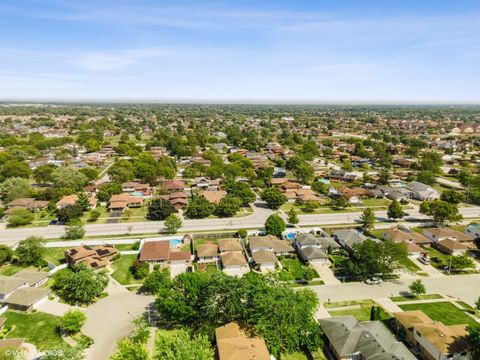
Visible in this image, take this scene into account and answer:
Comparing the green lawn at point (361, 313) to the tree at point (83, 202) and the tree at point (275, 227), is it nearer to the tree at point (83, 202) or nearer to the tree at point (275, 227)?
the tree at point (275, 227)

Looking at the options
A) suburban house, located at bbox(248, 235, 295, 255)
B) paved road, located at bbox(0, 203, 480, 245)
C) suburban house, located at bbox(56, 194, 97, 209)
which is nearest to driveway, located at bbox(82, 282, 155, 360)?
suburban house, located at bbox(248, 235, 295, 255)

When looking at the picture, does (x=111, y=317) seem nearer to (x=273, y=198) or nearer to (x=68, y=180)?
(x=273, y=198)

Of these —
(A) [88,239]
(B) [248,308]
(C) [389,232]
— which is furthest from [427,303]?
(A) [88,239]

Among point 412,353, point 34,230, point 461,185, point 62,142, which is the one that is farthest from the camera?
point 62,142

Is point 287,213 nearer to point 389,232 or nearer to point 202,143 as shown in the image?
point 389,232

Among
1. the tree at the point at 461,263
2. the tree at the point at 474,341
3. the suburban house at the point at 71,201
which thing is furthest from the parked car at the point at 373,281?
the suburban house at the point at 71,201

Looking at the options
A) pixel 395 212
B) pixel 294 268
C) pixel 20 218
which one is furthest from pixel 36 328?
pixel 395 212

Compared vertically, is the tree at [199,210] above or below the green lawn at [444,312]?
above
